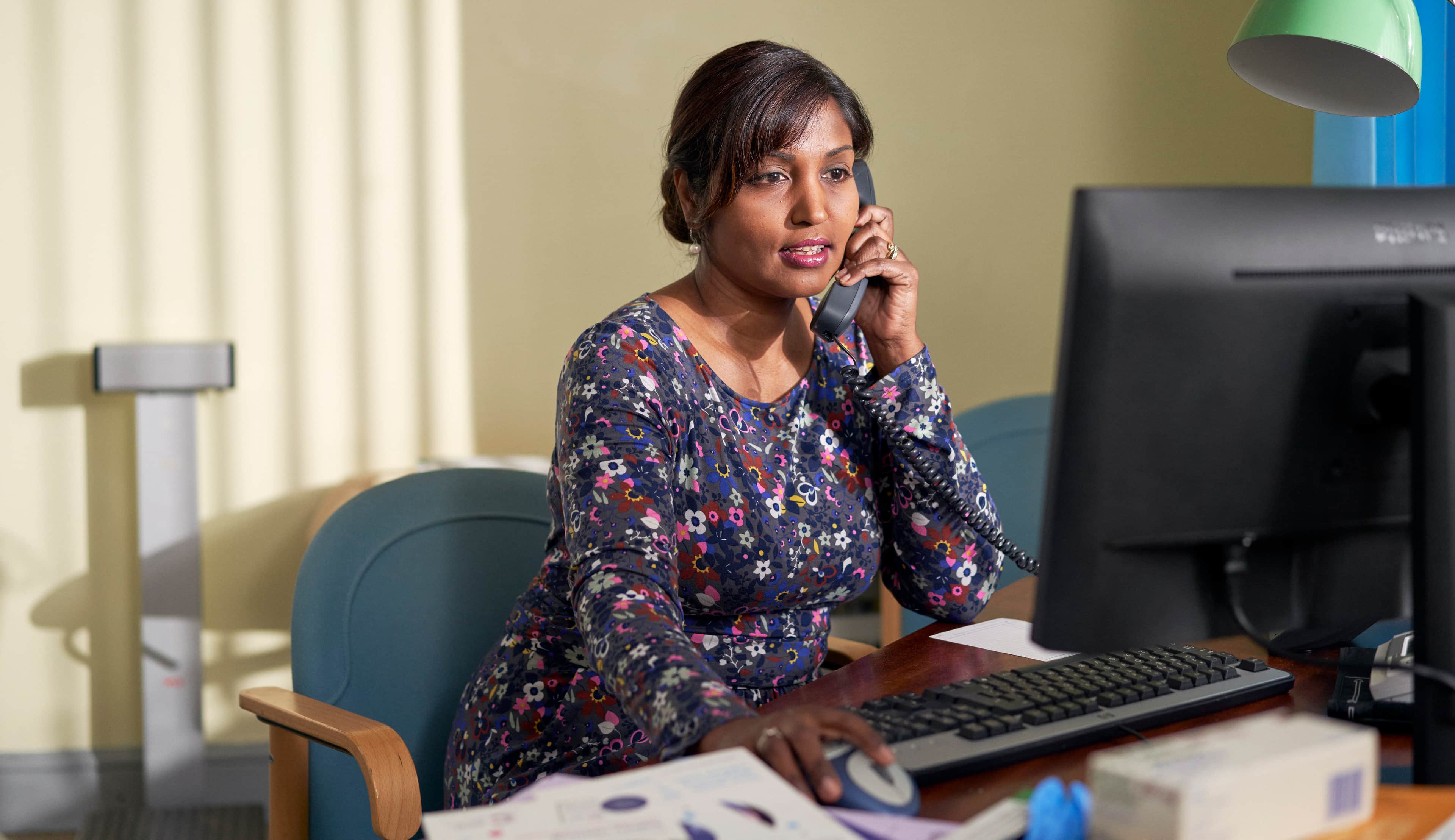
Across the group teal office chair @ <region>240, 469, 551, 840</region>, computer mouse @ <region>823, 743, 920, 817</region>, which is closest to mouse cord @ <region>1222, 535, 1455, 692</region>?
computer mouse @ <region>823, 743, 920, 817</region>

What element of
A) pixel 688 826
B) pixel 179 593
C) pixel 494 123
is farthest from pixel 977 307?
pixel 688 826

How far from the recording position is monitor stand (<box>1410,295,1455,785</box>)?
75 centimetres

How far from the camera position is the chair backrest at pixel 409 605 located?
54.1 inches

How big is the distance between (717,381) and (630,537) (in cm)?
38

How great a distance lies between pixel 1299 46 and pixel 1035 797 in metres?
1.19

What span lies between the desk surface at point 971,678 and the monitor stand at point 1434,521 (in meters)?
0.09

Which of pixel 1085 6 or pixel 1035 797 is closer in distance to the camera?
pixel 1035 797

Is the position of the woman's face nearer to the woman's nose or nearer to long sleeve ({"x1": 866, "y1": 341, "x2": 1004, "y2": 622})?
the woman's nose

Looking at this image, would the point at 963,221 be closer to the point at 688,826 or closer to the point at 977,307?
the point at 977,307

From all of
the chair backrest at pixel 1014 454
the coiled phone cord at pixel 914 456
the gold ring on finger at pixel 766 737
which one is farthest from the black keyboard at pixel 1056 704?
the chair backrest at pixel 1014 454

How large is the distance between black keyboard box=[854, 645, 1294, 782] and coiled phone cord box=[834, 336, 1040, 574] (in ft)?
1.19

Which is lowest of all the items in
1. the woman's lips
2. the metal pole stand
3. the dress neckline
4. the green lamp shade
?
Answer: the metal pole stand

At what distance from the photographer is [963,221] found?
8.40 ft

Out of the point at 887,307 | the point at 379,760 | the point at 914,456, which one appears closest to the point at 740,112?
the point at 887,307
